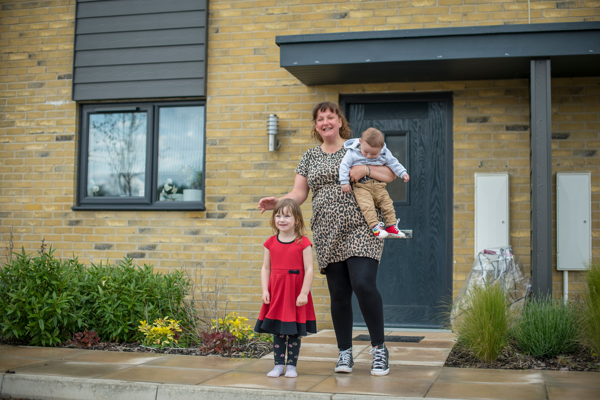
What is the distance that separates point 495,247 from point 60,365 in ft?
13.0

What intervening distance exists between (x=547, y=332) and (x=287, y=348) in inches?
73.5

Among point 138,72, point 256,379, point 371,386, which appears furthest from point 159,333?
point 138,72

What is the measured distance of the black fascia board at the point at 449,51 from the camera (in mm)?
5168

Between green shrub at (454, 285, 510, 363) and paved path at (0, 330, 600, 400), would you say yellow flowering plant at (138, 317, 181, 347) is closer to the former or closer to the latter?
paved path at (0, 330, 600, 400)

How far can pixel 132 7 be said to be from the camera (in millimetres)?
6875

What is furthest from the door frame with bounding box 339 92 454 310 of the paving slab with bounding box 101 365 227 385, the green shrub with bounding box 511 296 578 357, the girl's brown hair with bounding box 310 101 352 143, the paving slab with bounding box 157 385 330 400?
the paving slab with bounding box 157 385 330 400

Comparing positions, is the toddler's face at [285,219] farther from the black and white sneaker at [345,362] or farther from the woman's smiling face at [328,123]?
the black and white sneaker at [345,362]

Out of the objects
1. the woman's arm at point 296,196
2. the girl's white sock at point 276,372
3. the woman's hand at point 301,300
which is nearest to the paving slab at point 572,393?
the woman's hand at point 301,300

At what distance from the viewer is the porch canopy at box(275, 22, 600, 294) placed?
5.14 m

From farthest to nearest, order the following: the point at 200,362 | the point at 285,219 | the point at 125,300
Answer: the point at 125,300
the point at 200,362
the point at 285,219

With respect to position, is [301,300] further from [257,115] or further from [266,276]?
[257,115]

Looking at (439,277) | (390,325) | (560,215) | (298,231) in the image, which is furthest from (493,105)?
(298,231)

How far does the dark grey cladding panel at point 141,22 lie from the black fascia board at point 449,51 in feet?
5.12

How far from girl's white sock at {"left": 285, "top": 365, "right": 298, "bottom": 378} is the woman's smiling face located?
59.2 inches
